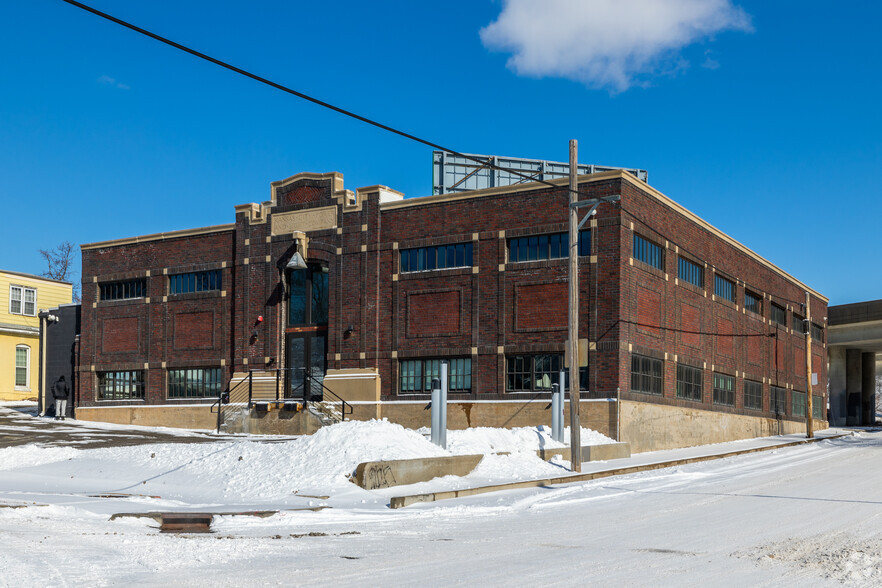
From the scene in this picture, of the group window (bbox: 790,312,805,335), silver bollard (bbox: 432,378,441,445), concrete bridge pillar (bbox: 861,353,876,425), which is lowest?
concrete bridge pillar (bbox: 861,353,876,425)

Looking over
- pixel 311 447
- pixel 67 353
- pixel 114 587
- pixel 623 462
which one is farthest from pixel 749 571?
pixel 67 353

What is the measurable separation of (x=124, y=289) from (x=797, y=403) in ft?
129

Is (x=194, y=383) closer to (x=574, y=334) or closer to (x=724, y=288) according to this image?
(x=574, y=334)

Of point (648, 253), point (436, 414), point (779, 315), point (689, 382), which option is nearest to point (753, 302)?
point (779, 315)

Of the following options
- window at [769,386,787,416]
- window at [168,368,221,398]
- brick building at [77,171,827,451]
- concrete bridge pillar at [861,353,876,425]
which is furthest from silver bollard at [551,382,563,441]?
concrete bridge pillar at [861,353,876,425]

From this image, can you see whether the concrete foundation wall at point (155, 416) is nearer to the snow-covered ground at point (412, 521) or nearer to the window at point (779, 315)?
the snow-covered ground at point (412, 521)

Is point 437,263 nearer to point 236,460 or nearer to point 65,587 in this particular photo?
point 236,460

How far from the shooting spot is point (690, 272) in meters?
39.0

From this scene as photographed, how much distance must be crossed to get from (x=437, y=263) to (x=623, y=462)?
12441 millimetres

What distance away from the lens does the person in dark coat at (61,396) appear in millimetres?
43969

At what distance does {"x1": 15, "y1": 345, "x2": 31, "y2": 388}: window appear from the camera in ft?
175

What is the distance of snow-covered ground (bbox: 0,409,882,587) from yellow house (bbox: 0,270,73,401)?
31.4 metres

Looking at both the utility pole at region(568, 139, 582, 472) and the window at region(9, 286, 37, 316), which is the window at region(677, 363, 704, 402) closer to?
the utility pole at region(568, 139, 582, 472)

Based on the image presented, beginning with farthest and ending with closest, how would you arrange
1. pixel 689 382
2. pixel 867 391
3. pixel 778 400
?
pixel 867 391 < pixel 778 400 < pixel 689 382
